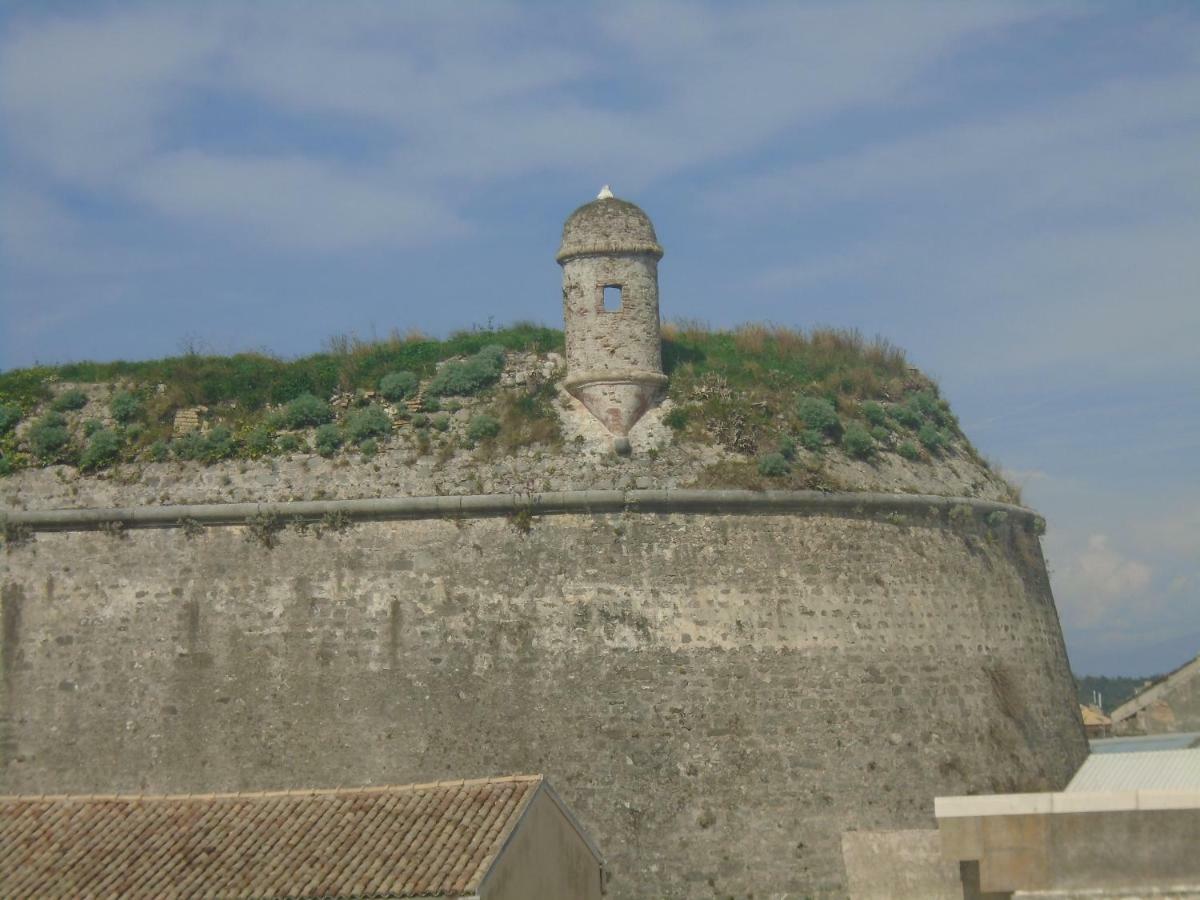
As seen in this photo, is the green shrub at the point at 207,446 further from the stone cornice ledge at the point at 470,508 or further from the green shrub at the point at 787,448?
the green shrub at the point at 787,448

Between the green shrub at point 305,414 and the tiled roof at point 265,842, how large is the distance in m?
6.36

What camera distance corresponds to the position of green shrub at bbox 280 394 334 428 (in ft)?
75.6

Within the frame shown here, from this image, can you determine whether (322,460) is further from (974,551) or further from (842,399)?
(974,551)

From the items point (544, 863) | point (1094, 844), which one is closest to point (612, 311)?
point (544, 863)

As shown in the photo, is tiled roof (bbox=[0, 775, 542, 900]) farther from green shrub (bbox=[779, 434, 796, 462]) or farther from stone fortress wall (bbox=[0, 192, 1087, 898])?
green shrub (bbox=[779, 434, 796, 462])

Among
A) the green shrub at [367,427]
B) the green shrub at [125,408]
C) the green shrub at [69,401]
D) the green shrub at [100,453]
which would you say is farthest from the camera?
the green shrub at [69,401]

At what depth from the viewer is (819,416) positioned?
76.1ft

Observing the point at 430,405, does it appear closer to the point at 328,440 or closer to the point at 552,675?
the point at 328,440

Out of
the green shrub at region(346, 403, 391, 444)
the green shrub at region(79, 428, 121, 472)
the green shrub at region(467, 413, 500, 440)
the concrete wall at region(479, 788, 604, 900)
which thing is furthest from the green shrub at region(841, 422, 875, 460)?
the green shrub at region(79, 428, 121, 472)

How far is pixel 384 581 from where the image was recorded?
70.5 ft

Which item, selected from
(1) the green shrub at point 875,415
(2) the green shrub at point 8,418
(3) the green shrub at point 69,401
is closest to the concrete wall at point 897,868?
(1) the green shrub at point 875,415

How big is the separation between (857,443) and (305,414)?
24.8ft

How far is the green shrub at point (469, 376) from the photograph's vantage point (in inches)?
916

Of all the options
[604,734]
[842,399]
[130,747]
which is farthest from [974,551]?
[130,747]
